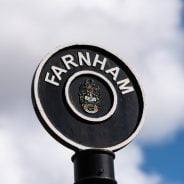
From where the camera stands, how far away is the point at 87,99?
27.7 ft

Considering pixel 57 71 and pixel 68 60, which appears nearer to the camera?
pixel 57 71

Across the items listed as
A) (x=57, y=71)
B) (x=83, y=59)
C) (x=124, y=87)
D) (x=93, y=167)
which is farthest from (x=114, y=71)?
(x=93, y=167)

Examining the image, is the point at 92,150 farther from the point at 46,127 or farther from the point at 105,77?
the point at 105,77

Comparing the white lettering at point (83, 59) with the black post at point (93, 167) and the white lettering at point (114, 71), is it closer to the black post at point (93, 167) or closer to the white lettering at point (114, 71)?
the white lettering at point (114, 71)

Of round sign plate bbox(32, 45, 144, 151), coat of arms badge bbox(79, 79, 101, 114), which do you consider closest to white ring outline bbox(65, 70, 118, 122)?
round sign plate bbox(32, 45, 144, 151)

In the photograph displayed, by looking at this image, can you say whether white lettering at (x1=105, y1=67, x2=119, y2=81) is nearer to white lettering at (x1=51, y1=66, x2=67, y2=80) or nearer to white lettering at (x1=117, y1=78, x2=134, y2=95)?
white lettering at (x1=117, y1=78, x2=134, y2=95)

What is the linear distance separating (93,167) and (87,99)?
1185mm

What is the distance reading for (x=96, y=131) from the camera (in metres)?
8.33

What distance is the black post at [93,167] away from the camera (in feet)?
25.0

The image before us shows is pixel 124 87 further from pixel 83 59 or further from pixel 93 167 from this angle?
pixel 93 167

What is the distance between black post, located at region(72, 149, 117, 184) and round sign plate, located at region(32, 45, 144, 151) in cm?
24

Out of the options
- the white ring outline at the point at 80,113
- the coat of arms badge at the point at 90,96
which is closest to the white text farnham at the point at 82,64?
the white ring outline at the point at 80,113

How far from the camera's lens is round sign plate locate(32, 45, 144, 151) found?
813 centimetres

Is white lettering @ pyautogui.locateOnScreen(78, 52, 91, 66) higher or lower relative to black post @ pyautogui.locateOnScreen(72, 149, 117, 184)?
higher
